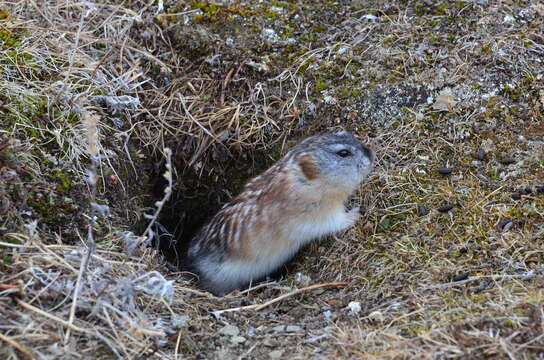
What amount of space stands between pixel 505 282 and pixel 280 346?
171 centimetres

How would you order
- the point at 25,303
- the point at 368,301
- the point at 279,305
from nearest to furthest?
the point at 25,303 → the point at 368,301 → the point at 279,305

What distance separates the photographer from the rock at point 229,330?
4703 millimetres

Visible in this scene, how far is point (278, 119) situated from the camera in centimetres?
664

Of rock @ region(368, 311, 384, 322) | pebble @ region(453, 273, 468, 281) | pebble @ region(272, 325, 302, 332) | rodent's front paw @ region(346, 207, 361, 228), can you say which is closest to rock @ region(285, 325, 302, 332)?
pebble @ region(272, 325, 302, 332)

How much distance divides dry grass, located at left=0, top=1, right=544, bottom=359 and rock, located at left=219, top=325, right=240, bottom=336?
0.03 metres

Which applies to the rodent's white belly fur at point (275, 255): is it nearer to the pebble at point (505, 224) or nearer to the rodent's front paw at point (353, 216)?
the rodent's front paw at point (353, 216)

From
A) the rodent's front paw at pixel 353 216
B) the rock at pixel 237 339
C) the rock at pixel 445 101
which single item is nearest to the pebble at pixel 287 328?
the rock at pixel 237 339

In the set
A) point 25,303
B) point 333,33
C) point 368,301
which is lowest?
point 368,301

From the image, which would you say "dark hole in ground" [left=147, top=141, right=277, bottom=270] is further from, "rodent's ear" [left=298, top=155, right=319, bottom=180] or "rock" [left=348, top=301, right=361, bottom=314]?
"rock" [left=348, top=301, right=361, bottom=314]

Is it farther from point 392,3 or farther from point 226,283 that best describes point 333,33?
point 226,283

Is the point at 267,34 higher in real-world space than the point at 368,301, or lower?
higher

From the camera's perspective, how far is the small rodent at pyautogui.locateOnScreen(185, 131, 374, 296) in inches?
230

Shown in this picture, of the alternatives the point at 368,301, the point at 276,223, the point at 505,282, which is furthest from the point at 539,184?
the point at 276,223

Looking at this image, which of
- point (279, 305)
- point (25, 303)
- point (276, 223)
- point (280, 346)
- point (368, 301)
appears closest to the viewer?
point (25, 303)
